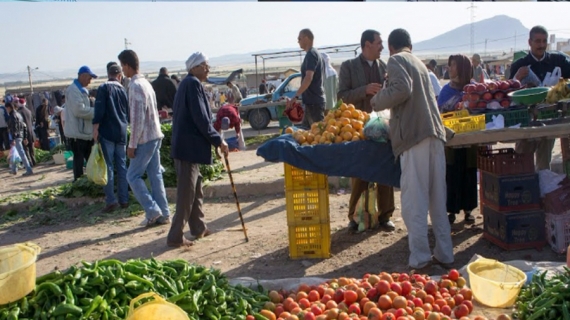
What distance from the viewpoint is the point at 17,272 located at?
3.52 m

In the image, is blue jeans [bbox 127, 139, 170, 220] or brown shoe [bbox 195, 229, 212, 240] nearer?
brown shoe [bbox 195, 229, 212, 240]

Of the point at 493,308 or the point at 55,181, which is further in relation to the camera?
the point at 55,181

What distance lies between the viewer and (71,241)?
7719 millimetres

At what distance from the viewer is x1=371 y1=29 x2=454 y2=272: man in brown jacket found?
5.28 metres

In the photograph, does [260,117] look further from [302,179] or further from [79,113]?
[302,179]

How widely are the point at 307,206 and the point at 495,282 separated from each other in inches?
93.1

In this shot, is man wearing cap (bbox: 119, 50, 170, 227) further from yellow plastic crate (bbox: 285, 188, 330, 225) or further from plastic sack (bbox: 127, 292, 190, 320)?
plastic sack (bbox: 127, 292, 190, 320)

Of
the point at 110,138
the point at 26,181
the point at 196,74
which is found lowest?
the point at 26,181

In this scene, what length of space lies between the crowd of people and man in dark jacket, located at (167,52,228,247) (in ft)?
0.04

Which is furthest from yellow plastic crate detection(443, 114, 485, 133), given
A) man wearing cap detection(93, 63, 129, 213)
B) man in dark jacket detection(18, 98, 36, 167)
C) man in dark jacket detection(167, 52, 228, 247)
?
man in dark jacket detection(18, 98, 36, 167)

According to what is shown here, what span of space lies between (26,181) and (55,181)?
4.76ft

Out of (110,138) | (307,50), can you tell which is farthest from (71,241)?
(307,50)

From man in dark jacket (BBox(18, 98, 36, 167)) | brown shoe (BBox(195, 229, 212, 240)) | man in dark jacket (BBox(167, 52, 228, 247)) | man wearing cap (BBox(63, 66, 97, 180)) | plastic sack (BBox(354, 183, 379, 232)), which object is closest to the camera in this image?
man in dark jacket (BBox(167, 52, 228, 247))

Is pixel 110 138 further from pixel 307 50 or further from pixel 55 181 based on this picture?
pixel 55 181
